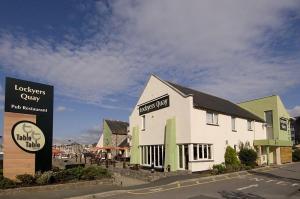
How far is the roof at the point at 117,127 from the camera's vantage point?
56.9m

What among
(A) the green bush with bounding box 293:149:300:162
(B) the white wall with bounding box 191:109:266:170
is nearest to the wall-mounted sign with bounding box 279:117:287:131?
(A) the green bush with bounding box 293:149:300:162

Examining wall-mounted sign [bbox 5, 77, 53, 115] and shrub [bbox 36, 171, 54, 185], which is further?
wall-mounted sign [bbox 5, 77, 53, 115]

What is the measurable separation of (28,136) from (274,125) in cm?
3129

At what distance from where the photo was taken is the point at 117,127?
190 feet

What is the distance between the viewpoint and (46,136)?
2030 centimetres

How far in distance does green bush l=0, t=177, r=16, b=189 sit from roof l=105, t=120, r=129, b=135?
39.1 m

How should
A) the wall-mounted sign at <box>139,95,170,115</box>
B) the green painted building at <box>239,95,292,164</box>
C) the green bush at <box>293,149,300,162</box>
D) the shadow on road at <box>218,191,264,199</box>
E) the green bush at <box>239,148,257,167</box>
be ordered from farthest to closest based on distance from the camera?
1. the green bush at <box>293,149,300,162</box>
2. the green painted building at <box>239,95,292,164</box>
3. the green bush at <box>239,148,257,167</box>
4. the wall-mounted sign at <box>139,95,170,115</box>
5. the shadow on road at <box>218,191,264,199</box>

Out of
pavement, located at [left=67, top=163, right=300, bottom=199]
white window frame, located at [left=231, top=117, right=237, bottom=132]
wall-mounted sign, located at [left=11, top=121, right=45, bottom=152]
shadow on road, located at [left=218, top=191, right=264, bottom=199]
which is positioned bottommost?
pavement, located at [left=67, top=163, right=300, bottom=199]

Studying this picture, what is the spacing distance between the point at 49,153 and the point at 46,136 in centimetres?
108

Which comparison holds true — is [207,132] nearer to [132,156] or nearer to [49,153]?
[132,156]

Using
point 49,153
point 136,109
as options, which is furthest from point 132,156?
Result: point 49,153

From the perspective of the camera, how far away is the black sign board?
18891mm

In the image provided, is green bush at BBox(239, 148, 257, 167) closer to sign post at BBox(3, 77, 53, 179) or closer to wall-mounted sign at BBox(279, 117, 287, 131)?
wall-mounted sign at BBox(279, 117, 287, 131)

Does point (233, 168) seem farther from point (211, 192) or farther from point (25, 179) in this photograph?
point (25, 179)
